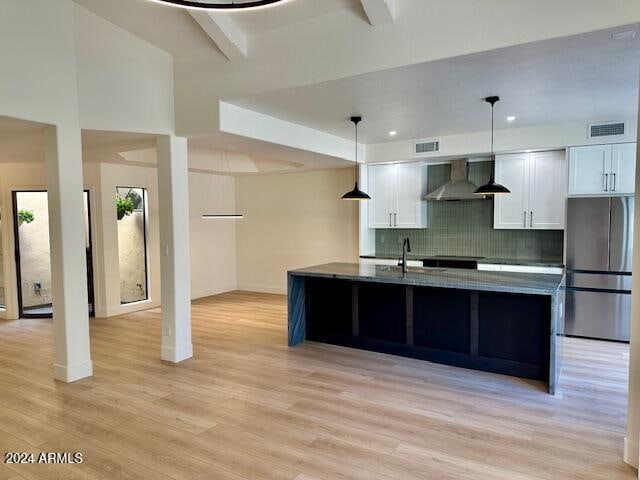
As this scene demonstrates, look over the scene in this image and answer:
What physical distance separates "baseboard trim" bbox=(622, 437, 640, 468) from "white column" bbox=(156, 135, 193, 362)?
4021 mm

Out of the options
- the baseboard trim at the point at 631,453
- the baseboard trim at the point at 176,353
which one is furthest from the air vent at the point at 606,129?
the baseboard trim at the point at 176,353

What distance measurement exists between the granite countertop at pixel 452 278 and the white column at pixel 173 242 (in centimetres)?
132

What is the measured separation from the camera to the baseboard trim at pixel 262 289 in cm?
864

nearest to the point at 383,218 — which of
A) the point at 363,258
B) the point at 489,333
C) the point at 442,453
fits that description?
the point at 363,258

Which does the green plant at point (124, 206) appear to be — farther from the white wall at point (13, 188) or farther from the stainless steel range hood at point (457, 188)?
the stainless steel range hood at point (457, 188)

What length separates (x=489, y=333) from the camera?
420 centimetres

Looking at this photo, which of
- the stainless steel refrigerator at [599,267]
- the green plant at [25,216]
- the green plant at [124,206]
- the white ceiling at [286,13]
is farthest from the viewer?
the green plant at [124,206]

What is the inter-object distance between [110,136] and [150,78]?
768 millimetres

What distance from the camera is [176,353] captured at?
4.60 metres

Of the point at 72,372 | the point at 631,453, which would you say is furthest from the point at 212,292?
the point at 631,453

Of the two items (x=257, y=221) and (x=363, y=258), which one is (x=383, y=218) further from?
(x=257, y=221)

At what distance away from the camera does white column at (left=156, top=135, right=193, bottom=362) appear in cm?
455

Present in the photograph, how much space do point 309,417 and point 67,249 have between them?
9.00ft

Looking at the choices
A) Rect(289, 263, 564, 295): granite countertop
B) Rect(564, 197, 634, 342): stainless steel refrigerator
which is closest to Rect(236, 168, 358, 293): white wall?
Rect(289, 263, 564, 295): granite countertop
